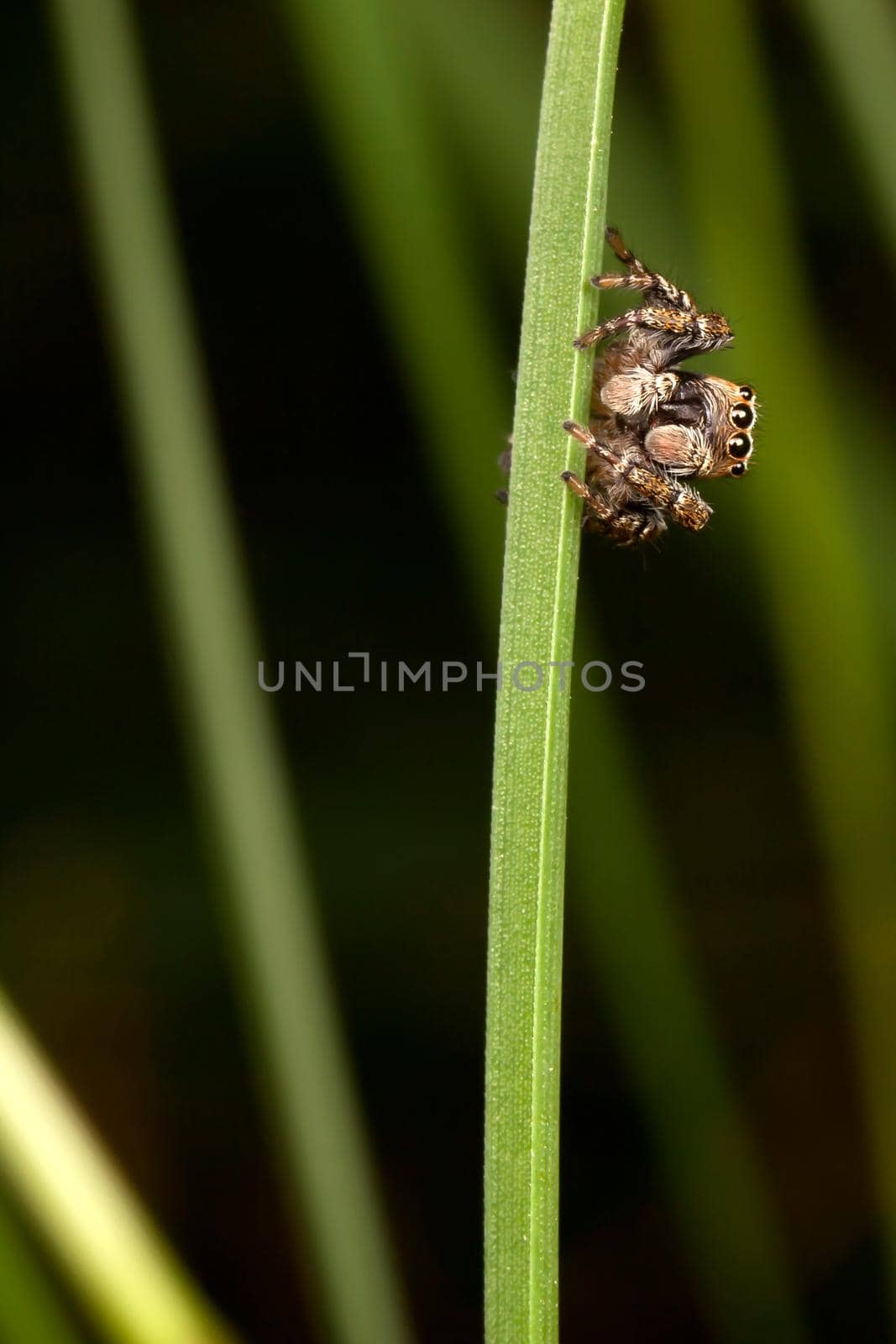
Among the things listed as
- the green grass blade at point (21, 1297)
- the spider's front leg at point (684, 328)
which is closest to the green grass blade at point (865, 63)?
the spider's front leg at point (684, 328)

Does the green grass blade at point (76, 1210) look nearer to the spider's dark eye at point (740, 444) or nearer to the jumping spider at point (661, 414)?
the jumping spider at point (661, 414)

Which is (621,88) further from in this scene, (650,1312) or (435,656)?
(650,1312)

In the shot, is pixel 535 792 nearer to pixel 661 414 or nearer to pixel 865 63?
pixel 661 414

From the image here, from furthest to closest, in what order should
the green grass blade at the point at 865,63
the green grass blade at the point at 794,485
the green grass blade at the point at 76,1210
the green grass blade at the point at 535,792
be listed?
the green grass blade at the point at 794,485, the green grass blade at the point at 865,63, the green grass blade at the point at 76,1210, the green grass blade at the point at 535,792

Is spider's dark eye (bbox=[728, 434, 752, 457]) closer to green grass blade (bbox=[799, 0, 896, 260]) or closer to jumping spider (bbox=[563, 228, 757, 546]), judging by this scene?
jumping spider (bbox=[563, 228, 757, 546])

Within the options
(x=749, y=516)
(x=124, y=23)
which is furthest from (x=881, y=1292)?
(x=124, y=23)

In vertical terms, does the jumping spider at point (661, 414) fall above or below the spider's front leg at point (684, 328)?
below

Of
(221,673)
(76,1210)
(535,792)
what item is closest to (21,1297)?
(76,1210)
